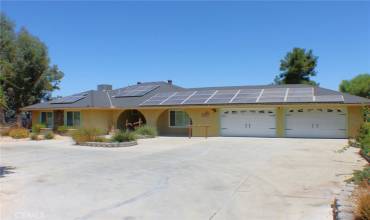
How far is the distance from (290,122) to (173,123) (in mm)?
9125

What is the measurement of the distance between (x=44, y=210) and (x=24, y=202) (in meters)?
0.84

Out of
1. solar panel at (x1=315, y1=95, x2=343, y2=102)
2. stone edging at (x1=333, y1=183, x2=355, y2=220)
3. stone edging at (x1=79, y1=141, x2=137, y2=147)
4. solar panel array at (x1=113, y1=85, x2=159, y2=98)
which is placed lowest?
stone edging at (x1=333, y1=183, x2=355, y2=220)

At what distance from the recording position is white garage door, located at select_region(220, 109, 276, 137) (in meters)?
21.5

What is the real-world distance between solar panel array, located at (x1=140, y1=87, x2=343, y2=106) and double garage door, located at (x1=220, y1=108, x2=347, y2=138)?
2.50 feet

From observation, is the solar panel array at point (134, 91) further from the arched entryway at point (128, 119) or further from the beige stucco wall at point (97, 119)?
the beige stucco wall at point (97, 119)

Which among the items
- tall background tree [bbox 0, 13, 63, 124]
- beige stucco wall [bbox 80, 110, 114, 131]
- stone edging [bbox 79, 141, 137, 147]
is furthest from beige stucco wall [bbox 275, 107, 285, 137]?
tall background tree [bbox 0, 13, 63, 124]

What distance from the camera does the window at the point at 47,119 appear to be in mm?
27109

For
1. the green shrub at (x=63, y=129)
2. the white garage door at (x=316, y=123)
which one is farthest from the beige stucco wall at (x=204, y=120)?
the green shrub at (x=63, y=129)

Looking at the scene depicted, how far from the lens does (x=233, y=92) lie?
24.7 meters

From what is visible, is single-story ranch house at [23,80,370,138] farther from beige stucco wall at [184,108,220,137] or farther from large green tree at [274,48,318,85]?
large green tree at [274,48,318,85]

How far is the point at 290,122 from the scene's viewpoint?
2098 centimetres

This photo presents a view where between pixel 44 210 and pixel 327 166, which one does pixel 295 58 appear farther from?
→ pixel 44 210

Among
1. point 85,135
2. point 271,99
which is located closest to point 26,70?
point 85,135

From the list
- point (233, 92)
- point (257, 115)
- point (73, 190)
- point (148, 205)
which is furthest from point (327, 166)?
point (233, 92)
